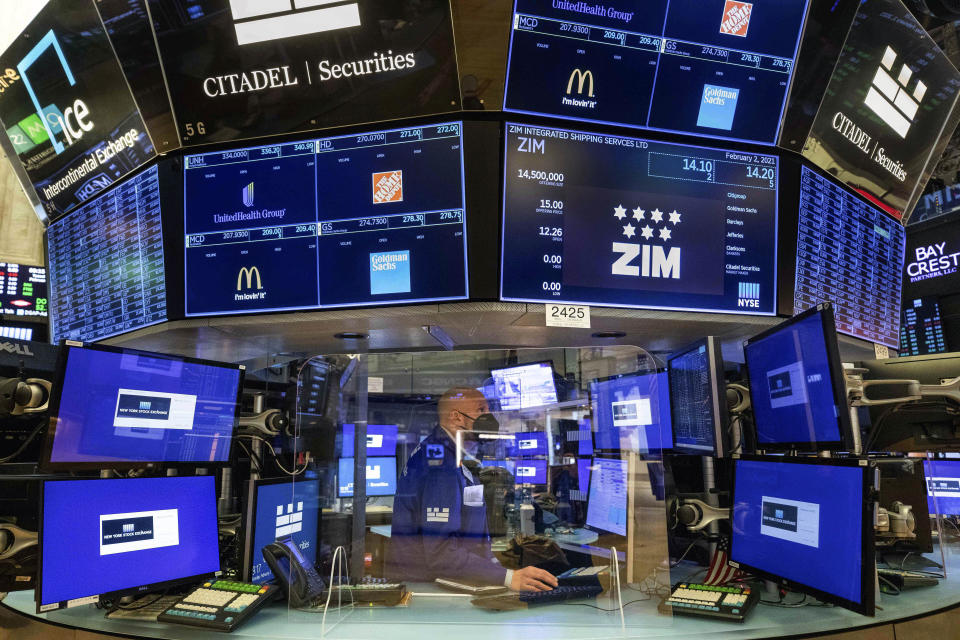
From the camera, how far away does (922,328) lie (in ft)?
20.4

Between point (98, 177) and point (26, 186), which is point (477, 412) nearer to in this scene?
point (98, 177)

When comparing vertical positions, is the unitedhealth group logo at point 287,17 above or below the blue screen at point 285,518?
above

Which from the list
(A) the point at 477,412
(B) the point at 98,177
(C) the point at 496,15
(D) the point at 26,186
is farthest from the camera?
(D) the point at 26,186

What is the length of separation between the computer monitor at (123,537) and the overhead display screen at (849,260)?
8.50ft

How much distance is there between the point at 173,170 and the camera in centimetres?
297

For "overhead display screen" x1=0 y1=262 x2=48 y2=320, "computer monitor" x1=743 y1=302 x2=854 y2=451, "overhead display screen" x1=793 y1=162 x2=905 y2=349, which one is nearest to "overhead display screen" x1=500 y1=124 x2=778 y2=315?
"overhead display screen" x1=793 y1=162 x2=905 y2=349

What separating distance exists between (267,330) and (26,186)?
6.15 feet

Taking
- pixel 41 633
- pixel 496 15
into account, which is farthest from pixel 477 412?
pixel 496 15

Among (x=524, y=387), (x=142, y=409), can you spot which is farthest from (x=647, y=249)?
(x=142, y=409)

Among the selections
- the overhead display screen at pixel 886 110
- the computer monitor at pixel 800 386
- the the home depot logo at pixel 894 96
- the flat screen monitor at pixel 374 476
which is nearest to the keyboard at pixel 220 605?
the flat screen monitor at pixel 374 476

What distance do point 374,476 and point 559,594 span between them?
0.67 meters

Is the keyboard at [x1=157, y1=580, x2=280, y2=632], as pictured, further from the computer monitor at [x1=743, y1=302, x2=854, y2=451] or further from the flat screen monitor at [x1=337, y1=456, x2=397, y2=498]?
the computer monitor at [x1=743, y1=302, x2=854, y2=451]

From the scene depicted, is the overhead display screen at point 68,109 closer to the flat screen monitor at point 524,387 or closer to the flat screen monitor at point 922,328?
the flat screen monitor at point 524,387

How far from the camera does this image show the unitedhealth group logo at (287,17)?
2631 millimetres
